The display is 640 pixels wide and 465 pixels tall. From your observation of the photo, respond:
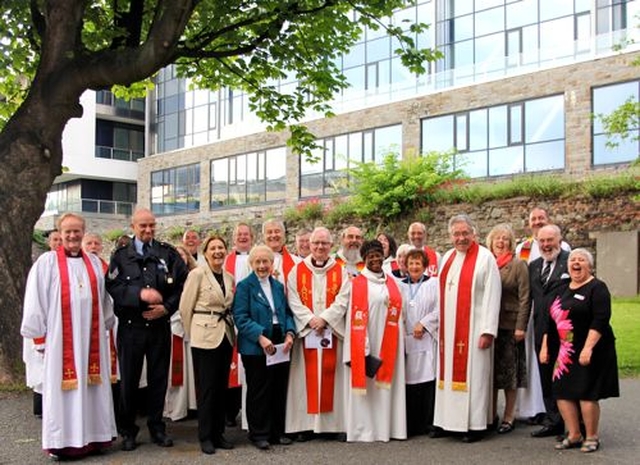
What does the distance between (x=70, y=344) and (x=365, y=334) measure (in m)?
2.83

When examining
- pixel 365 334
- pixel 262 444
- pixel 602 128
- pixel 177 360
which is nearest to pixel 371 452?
pixel 262 444

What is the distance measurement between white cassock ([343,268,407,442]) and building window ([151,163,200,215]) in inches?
1384

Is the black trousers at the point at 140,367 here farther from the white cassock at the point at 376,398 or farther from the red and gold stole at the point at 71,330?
the white cassock at the point at 376,398

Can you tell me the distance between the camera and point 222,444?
23.8 ft

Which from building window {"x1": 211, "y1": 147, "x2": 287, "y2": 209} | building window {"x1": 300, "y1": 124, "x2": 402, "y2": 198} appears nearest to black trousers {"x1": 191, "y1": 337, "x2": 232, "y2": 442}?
building window {"x1": 300, "y1": 124, "x2": 402, "y2": 198}

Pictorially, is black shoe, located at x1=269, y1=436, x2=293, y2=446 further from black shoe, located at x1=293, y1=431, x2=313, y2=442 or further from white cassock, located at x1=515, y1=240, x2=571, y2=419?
white cassock, located at x1=515, y1=240, x2=571, y2=419

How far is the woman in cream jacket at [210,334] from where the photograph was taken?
7121 millimetres

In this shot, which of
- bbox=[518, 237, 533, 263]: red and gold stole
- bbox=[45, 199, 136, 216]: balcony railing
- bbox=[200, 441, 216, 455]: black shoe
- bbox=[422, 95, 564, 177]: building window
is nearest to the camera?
bbox=[200, 441, 216, 455]: black shoe

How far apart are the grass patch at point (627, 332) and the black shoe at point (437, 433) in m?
4.79

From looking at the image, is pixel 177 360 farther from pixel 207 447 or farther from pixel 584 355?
pixel 584 355

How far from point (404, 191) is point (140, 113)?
3171cm

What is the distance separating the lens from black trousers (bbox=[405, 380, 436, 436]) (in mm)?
7953

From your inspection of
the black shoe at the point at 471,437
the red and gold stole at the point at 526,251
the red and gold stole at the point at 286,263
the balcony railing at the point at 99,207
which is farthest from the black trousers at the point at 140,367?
the balcony railing at the point at 99,207

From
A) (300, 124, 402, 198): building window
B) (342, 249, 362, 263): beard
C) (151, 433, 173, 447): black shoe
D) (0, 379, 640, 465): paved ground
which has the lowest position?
(0, 379, 640, 465): paved ground
